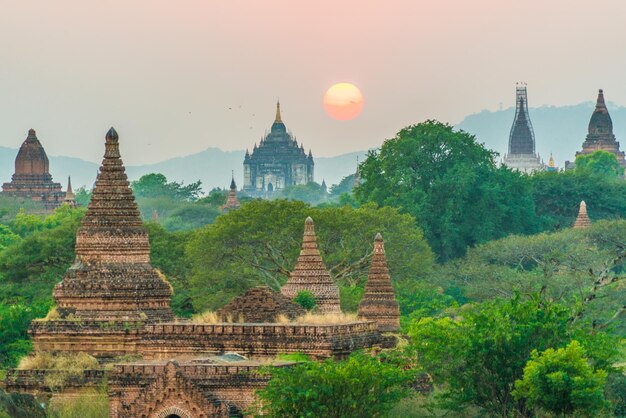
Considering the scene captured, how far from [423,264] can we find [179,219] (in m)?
65.8

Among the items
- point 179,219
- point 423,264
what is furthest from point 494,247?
point 179,219

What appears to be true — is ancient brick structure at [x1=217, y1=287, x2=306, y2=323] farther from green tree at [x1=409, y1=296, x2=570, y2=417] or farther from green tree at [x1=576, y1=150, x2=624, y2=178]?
green tree at [x1=576, y1=150, x2=624, y2=178]

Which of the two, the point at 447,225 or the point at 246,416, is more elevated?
the point at 447,225

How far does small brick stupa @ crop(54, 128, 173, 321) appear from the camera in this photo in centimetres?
4909

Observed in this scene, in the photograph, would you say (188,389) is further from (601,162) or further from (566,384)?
(601,162)

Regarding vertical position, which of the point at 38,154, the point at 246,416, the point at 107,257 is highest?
the point at 38,154

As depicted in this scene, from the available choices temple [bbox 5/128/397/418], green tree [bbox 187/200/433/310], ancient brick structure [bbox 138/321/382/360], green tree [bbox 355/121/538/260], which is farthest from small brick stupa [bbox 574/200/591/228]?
ancient brick structure [bbox 138/321/382/360]

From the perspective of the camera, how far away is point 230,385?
41.6 meters

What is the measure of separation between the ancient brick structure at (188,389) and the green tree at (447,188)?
50.4 metres

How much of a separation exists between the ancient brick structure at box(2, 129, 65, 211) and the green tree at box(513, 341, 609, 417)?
4009 inches

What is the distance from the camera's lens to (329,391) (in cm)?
4000

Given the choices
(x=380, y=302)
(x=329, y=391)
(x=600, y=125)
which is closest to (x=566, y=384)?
(x=329, y=391)

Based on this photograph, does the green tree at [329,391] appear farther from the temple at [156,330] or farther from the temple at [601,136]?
the temple at [601,136]

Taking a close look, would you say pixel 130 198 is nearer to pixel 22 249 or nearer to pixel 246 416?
pixel 246 416
